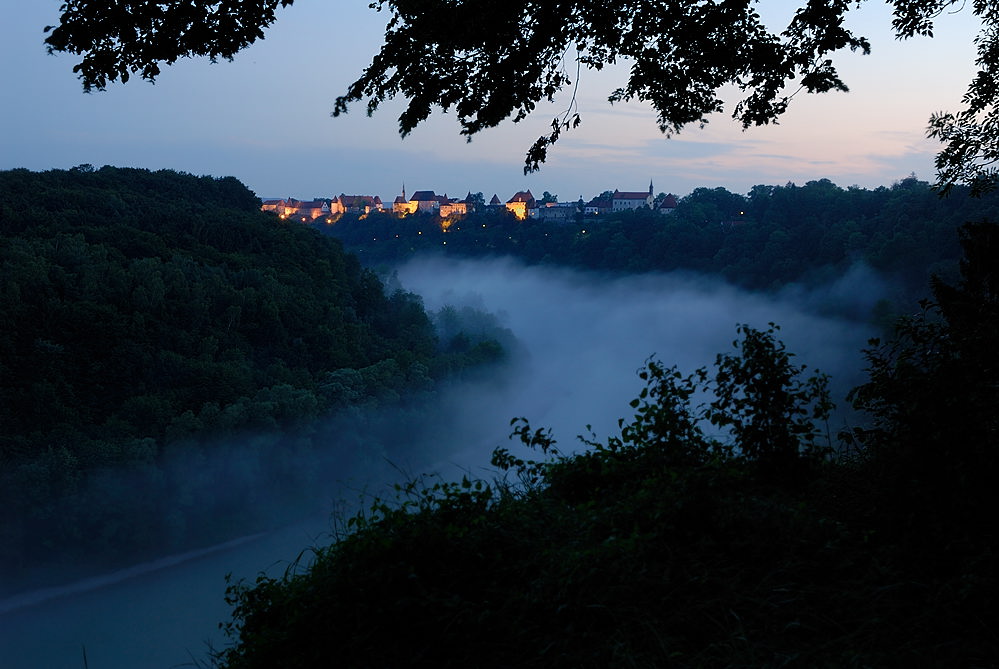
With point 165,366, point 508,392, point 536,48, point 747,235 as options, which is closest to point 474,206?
point 747,235

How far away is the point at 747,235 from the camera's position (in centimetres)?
8019

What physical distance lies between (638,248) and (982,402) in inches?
3870

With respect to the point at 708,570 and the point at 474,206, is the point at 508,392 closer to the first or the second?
the point at 708,570

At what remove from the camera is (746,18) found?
4953 mm

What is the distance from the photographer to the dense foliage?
3041 mm

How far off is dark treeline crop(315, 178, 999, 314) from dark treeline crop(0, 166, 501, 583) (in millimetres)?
28637

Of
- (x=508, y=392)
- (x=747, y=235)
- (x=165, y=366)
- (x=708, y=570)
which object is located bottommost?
(x=508, y=392)

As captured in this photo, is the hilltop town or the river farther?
the hilltop town

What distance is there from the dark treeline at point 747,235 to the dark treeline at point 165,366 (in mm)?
28637

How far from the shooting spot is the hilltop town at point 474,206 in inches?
5108

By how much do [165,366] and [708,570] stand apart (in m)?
39.0

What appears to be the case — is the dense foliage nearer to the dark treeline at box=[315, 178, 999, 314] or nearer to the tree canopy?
the tree canopy

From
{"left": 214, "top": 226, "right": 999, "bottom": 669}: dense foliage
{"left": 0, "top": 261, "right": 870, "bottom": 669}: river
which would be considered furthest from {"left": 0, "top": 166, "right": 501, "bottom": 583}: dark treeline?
{"left": 214, "top": 226, "right": 999, "bottom": 669}: dense foliage

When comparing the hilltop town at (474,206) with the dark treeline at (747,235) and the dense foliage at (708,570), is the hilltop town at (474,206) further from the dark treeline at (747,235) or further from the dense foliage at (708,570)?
the dense foliage at (708,570)
